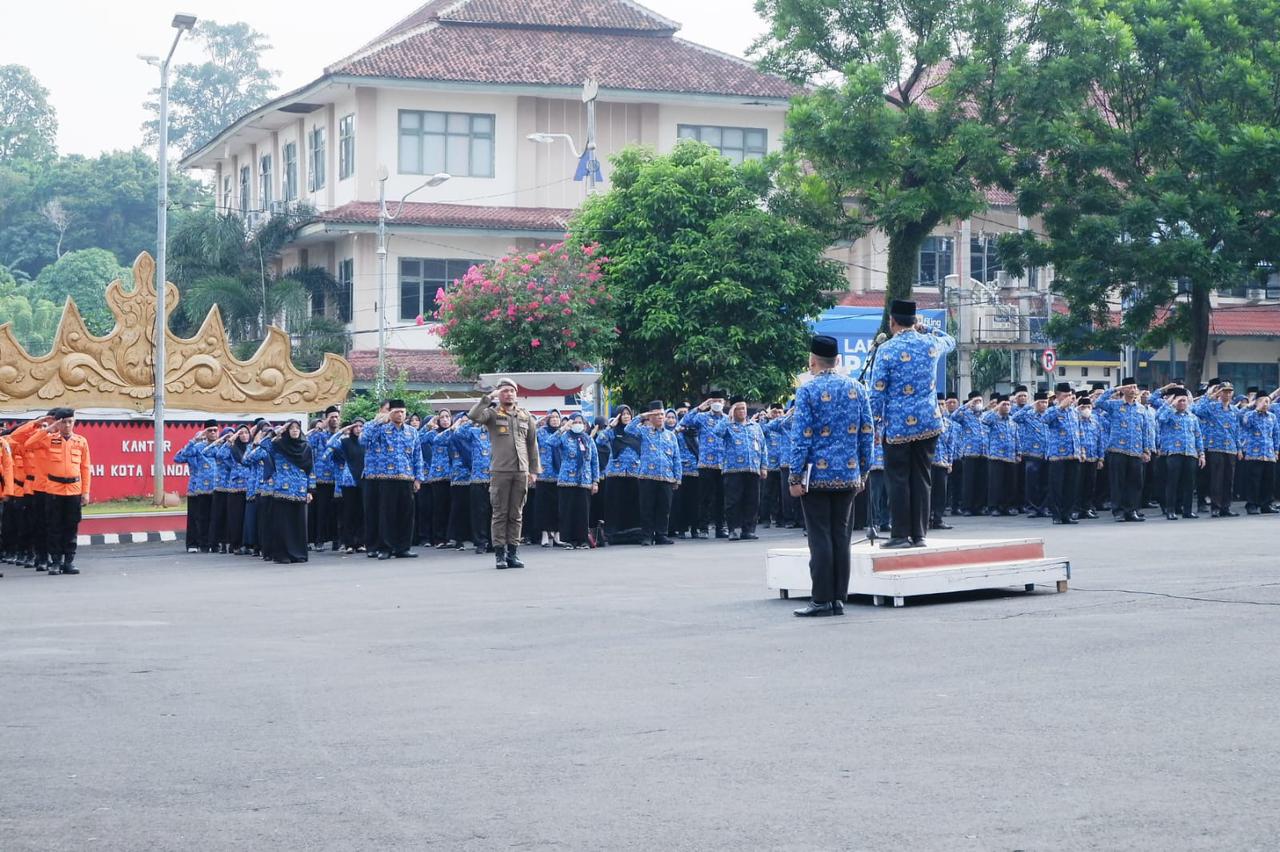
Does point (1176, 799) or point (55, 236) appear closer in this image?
point (1176, 799)

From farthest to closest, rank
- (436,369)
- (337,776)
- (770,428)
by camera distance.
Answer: (436,369)
(770,428)
(337,776)

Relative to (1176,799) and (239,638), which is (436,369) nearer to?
(239,638)

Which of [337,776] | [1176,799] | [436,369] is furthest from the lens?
[436,369]

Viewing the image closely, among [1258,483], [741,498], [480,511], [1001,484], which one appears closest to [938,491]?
[741,498]

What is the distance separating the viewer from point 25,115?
321 ft

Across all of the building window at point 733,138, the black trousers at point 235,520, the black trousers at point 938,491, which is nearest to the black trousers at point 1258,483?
the black trousers at point 938,491

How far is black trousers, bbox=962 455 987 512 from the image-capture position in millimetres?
28297

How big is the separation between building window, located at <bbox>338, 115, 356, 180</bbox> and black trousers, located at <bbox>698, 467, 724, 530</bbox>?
76.6 ft

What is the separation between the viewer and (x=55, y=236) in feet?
269

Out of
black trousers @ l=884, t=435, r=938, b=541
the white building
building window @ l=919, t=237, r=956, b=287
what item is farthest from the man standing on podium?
building window @ l=919, t=237, r=956, b=287

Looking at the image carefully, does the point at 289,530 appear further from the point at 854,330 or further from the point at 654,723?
the point at 854,330

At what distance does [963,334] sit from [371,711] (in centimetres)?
4155

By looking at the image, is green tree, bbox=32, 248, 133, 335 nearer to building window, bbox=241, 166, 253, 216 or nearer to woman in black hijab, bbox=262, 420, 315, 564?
building window, bbox=241, 166, 253, 216

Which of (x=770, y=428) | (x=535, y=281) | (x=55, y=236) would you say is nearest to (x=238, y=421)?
(x=535, y=281)
